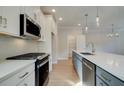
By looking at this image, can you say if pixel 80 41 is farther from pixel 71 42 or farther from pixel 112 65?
pixel 112 65

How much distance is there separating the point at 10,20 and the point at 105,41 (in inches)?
425

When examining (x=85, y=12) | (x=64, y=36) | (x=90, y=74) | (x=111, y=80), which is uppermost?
(x=85, y=12)

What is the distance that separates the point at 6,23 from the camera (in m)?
1.99

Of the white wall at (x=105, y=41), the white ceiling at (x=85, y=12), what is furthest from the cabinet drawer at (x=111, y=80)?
the white wall at (x=105, y=41)

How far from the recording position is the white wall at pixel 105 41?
1176 centimetres

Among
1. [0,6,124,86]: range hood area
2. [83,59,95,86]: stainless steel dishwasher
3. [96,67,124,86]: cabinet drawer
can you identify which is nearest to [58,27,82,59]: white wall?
[0,6,124,86]: range hood area

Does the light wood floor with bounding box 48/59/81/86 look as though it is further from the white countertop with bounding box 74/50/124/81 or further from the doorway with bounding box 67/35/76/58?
the doorway with bounding box 67/35/76/58

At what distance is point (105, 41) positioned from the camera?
39.2 ft

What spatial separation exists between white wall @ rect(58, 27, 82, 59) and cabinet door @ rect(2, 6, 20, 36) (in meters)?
8.75

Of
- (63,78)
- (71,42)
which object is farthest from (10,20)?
(71,42)

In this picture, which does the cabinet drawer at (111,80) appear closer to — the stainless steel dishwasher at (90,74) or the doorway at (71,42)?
the stainless steel dishwasher at (90,74)
